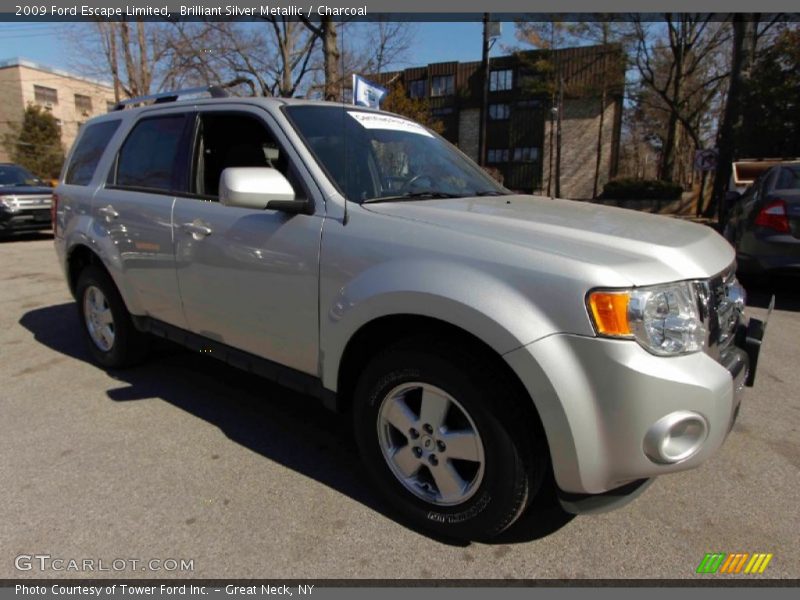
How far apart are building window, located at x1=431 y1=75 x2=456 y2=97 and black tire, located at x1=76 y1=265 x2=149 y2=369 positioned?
41204 millimetres

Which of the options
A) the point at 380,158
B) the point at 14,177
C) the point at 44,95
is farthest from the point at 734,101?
the point at 44,95

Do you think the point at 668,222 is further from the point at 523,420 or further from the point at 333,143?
the point at 333,143

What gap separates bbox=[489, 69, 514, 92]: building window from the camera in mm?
40625

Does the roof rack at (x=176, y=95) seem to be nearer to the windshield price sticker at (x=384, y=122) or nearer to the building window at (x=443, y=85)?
the windshield price sticker at (x=384, y=122)

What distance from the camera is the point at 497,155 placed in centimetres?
4150

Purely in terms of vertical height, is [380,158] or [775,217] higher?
[380,158]

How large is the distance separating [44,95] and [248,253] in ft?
226

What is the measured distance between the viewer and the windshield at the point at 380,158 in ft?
9.14

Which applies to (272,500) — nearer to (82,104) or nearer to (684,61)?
(684,61)

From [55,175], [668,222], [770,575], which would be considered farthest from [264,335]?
[55,175]

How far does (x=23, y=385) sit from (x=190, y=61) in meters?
20.2

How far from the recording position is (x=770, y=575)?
85.0 inches

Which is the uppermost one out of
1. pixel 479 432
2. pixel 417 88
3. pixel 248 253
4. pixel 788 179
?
pixel 417 88

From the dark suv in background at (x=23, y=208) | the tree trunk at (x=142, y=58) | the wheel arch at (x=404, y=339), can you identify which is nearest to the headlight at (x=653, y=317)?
the wheel arch at (x=404, y=339)
